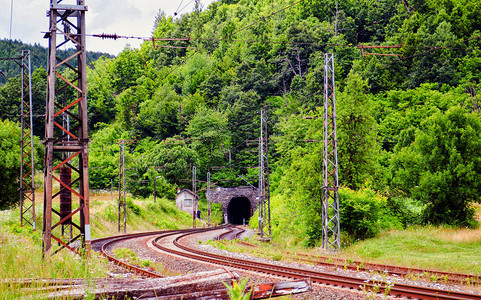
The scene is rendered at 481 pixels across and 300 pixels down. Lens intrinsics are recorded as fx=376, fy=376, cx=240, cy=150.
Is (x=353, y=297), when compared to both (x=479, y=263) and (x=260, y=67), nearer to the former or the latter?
(x=479, y=263)

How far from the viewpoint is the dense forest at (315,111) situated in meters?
23.5

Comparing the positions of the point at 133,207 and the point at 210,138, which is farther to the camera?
the point at 210,138

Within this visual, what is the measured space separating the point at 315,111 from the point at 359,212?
37.5 feet

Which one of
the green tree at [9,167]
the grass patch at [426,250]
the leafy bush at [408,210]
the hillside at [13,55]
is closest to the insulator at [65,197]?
the grass patch at [426,250]

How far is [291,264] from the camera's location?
13602 millimetres

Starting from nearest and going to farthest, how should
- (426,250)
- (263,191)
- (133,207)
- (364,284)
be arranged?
(364,284), (426,250), (263,191), (133,207)

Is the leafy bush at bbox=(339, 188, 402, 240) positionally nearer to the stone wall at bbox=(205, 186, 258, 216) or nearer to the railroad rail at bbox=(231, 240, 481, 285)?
the railroad rail at bbox=(231, 240, 481, 285)

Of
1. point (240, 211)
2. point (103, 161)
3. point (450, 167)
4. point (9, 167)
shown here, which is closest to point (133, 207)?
point (9, 167)

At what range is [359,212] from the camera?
20.0 metres

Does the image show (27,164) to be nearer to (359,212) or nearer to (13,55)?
(359,212)

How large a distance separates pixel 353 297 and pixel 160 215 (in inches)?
1523

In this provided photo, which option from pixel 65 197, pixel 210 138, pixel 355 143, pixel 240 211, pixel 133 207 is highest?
pixel 210 138

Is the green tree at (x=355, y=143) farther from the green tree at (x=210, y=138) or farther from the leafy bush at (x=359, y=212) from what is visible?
the green tree at (x=210, y=138)

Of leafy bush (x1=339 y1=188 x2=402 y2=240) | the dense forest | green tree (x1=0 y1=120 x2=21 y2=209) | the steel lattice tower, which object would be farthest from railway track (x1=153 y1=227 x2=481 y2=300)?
green tree (x1=0 y1=120 x2=21 y2=209)
